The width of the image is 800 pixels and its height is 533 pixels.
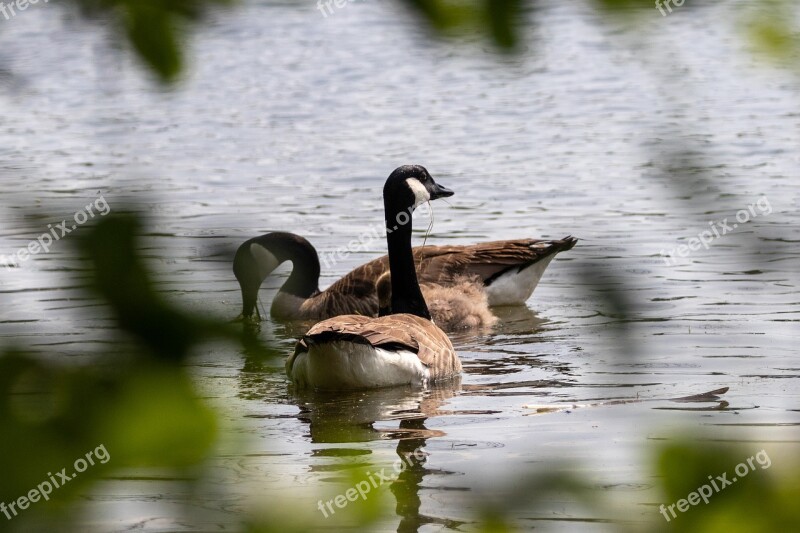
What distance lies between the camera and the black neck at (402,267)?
30.1 ft

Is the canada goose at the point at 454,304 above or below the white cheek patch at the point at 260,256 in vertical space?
below

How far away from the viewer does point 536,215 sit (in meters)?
13.1

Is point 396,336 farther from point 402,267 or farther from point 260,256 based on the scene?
point 260,256

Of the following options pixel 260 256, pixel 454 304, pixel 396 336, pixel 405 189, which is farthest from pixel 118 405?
pixel 454 304

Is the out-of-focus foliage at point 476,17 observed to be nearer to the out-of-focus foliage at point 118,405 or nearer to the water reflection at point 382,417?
the out-of-focus foliage at point 118,405

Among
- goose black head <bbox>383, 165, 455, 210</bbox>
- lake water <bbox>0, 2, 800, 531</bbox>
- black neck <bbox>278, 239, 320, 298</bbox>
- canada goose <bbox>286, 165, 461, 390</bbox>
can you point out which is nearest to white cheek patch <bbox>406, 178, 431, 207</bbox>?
goose black head <bbox>383, 165, 455, 210</bbox>

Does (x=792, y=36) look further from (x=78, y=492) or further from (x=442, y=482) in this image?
(x=442, y=482)

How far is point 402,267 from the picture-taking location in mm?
9359

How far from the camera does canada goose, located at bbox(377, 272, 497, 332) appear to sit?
9828 millimetres

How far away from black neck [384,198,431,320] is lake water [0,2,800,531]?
51 cm

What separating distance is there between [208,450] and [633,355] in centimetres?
95

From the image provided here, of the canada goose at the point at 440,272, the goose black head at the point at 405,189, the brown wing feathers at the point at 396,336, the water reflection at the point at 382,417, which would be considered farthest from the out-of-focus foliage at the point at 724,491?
the canada goose at the point at 440,272

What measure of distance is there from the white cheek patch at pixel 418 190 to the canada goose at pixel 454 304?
26.1 inches

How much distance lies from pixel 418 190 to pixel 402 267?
66 centimetres
